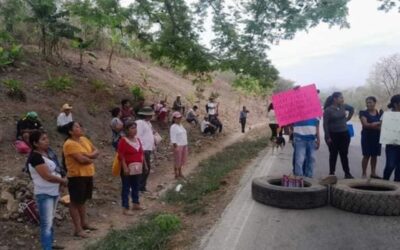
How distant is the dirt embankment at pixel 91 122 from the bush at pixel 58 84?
185mm

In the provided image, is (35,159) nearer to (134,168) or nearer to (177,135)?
(134,168)

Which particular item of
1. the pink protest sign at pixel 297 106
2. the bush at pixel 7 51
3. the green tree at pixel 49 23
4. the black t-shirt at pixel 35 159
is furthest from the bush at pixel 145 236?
the green tree at pixel 49 23

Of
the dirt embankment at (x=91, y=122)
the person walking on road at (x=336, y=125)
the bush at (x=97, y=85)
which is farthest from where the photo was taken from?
the bush at (x=97, y=85)

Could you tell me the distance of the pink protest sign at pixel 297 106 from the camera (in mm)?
8031

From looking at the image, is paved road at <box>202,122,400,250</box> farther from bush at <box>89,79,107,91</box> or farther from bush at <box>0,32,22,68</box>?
bush at <box>89,79,107,91</box>

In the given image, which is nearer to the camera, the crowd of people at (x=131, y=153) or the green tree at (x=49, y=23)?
the crowd of people at (x=131, y=153)

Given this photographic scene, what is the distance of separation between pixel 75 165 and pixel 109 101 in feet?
35.1

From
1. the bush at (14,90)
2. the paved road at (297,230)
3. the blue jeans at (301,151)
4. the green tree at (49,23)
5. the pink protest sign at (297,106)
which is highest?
the green tree at (49,23)

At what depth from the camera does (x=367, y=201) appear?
6.47 m

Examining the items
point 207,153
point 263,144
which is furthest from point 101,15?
point 263,144

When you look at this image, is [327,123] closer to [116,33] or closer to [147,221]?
[147,221]

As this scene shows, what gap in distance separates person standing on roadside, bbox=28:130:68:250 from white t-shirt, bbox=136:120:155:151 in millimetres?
3423

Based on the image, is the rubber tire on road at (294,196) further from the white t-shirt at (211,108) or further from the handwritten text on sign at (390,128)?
the white t-shirt at (211,108)

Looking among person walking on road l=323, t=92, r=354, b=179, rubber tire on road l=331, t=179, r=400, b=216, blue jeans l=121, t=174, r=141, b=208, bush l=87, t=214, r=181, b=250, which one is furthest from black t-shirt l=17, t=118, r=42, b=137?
rubber tire on road l=331, t=179, r=400, b=216
